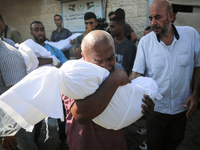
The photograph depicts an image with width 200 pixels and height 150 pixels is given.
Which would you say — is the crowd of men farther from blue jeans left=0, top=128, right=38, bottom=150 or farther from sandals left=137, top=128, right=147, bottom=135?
sandals left=137, top=128, right=147, bottom=135

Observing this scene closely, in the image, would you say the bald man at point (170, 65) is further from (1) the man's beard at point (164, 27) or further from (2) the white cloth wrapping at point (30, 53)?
→ (2) the white cloth wrapping at point (30, 53)

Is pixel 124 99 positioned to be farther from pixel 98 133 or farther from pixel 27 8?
pixel 27 8

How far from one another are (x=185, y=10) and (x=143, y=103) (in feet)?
12.9

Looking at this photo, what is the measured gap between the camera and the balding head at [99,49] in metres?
1.16

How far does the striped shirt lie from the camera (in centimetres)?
168

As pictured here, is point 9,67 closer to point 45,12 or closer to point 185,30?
point 185,30

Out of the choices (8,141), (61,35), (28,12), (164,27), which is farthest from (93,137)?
(28,12)

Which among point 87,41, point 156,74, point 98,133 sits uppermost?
point 87,41

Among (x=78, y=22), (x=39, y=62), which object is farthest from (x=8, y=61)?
(x=78, y=22)

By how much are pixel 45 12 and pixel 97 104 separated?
713cm

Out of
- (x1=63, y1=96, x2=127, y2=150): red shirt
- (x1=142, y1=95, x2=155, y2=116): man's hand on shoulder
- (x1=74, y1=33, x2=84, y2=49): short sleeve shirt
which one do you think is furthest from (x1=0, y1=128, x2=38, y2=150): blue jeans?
(x1=74, y1=33, x2=84, y2=49): short sleeve shirt

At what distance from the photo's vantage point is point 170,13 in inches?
75.9

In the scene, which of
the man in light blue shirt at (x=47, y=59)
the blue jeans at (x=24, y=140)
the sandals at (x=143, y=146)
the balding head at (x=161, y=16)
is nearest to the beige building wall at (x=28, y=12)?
the man in light blue shirt at (x=47, y=59)

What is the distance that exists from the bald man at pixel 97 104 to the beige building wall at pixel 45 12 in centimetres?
429
